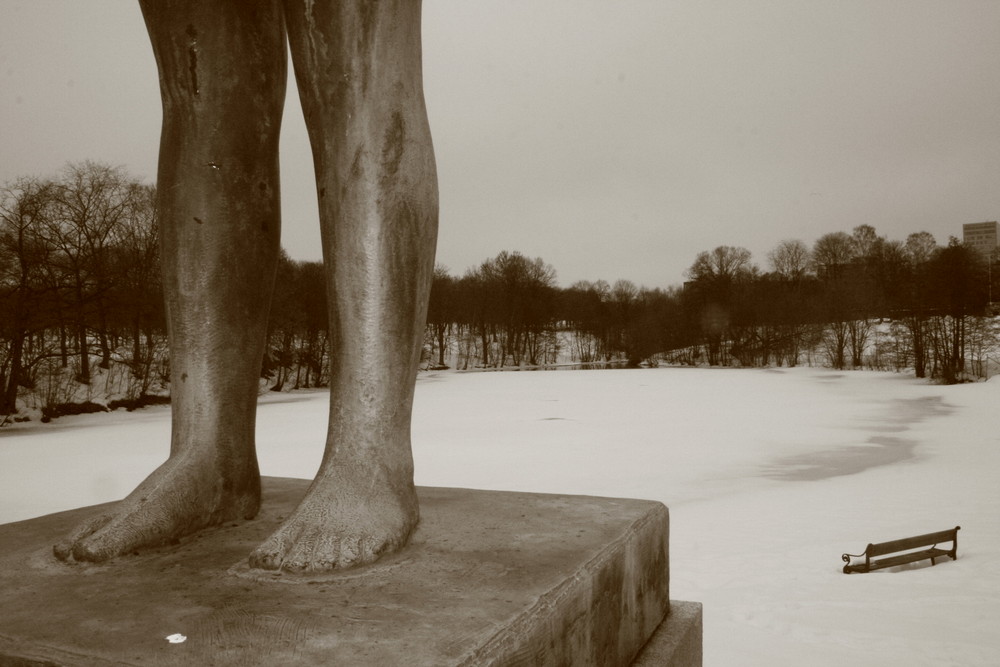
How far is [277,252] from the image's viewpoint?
8.10ft

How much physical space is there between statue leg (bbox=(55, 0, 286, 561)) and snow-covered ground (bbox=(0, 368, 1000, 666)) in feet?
17.5

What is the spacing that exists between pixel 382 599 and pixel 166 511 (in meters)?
0.88

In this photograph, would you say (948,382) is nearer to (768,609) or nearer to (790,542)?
(790,542)

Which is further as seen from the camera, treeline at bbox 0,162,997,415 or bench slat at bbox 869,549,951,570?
treeline at bbox 0,162,997,415

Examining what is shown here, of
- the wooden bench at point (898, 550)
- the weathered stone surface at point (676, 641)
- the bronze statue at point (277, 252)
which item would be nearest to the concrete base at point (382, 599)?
the weathered stone surface at point (676, 641)

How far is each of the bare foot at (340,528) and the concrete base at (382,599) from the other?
0.04m

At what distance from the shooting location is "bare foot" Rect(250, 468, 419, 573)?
1.77 m

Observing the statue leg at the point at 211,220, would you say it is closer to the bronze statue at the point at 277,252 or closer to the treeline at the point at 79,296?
the bronze statue at the point at 277,252

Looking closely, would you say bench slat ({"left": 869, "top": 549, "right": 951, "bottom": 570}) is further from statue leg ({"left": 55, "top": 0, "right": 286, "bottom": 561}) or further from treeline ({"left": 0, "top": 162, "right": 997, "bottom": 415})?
treeline ({"left": 0, "top": 162, "right": 997, "bottom": 415})

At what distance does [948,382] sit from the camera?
45562 millimetres

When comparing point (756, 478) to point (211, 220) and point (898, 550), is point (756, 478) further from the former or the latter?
point (211, 220)

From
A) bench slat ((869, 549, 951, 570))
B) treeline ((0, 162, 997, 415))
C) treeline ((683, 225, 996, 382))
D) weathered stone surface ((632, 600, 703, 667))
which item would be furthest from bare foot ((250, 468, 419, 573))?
treeline ((683, 225, 996, 382))

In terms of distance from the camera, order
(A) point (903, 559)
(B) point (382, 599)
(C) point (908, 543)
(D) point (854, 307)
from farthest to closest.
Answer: (D) point (854, 307) < (A) point (903, 559) < (C) point (908, 543) < (B) point (382, 599)

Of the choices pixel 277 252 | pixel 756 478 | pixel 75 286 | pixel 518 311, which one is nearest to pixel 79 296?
pixel 75 286
